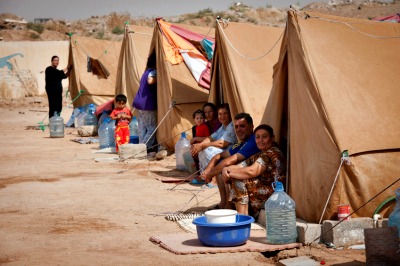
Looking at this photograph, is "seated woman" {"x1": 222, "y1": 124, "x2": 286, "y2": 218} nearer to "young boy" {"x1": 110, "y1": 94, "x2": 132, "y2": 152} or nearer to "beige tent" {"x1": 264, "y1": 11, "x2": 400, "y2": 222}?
"beige tent" {"x1": 264, "y1": 11, "x2": 400, "y2": 222}

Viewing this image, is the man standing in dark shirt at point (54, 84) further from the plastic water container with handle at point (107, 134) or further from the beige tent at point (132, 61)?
the plastic water container with handle at point (107, 134)

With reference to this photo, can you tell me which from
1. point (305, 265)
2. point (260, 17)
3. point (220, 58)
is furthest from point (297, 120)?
point (260, 17)

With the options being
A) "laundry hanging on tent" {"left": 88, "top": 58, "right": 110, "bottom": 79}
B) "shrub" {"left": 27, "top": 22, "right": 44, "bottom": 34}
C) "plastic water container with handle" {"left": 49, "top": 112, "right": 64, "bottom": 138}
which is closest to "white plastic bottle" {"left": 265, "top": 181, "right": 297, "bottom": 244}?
"plastic water container with handle" {"left": 49, "top": 112, "right": 64, "bottom": 138}

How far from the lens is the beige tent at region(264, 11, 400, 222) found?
5.76 m

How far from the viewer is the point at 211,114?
9.49 m

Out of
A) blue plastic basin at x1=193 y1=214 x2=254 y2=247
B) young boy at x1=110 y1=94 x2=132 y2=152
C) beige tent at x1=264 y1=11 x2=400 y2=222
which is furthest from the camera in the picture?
young boy at x1=110 y1=94 x2=132 y2=152

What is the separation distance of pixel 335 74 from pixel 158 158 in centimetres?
588

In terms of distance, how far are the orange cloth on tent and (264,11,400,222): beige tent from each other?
17.0 ft

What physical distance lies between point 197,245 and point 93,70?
13.4m

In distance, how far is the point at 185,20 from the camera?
42125 millimetres

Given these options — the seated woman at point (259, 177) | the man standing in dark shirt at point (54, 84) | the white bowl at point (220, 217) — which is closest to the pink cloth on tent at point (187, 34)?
the man standing in dark shirt at point (54, 84)

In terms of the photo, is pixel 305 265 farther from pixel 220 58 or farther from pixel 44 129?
pixel 44 129

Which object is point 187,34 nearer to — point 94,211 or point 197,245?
point 94,211

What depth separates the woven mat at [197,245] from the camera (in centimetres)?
543
